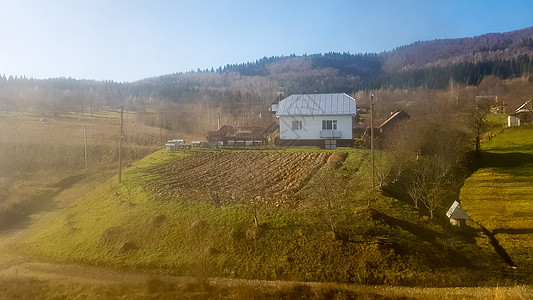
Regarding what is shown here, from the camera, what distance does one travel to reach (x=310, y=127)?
131 ft

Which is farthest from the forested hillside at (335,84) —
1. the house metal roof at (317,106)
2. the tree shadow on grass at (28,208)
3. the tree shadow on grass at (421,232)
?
the tree shadow on grass at (421,232)

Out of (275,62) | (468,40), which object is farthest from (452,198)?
(275,62)

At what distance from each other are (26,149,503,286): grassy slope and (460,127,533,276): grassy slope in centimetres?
187

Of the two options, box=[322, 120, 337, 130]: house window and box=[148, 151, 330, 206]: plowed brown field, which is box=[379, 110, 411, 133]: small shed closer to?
box=[322, 120, 337, 130]: house window

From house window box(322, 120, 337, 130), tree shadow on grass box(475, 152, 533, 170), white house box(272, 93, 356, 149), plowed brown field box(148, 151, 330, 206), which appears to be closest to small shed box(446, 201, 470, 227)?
plowed brown field box(148, 151, 330, 206)

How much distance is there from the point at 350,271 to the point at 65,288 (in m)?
11.5

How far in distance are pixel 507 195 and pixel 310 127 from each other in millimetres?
19620

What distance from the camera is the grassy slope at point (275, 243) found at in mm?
14831

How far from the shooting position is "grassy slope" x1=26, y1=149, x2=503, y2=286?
48.7 ft

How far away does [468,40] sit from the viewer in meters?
80.2

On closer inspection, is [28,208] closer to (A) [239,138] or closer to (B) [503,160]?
(A) [239,138]

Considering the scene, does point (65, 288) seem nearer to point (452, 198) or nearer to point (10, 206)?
point (10, 206)

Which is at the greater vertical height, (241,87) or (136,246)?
(241,87)

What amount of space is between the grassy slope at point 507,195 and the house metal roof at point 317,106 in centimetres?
1369
